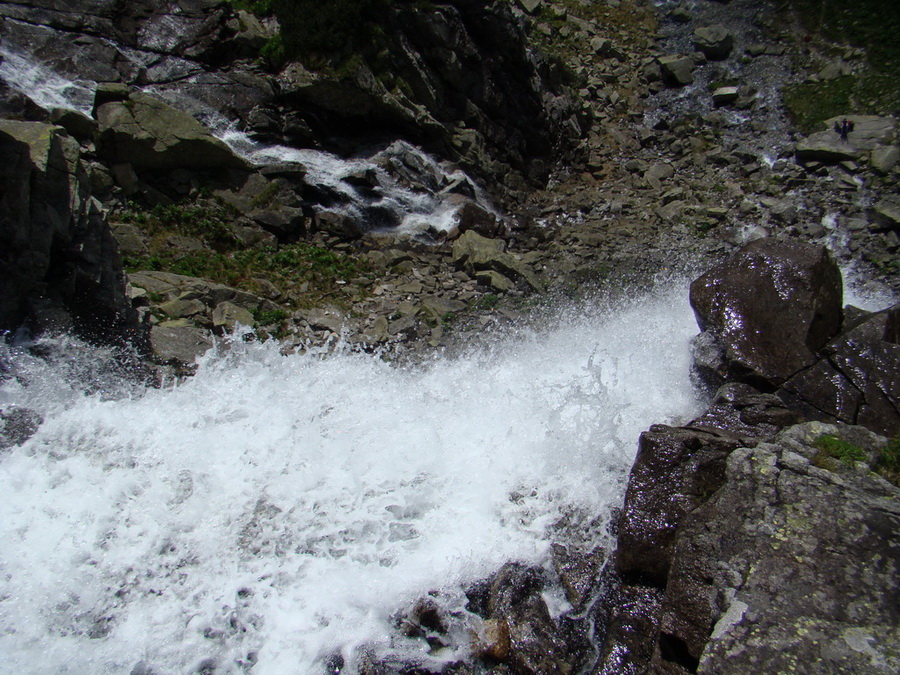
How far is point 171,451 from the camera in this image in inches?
285

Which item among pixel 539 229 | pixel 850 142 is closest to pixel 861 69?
pixel 850 142

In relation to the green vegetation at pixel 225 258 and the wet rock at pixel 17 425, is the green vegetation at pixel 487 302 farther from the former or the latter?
the wet rock at pixel 17 425

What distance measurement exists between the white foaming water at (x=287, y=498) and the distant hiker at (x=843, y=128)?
10.8m

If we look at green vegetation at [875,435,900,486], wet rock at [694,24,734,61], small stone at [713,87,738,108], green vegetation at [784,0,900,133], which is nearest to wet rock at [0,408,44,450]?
green vegetation at [875,435,900,486]

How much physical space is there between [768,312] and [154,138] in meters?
12.0

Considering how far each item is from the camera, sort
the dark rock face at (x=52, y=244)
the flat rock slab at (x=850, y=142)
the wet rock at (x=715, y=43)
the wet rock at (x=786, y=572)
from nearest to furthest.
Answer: the wet rock at (x=786, y=572)
the dark rock face at (x=52, y=244)
the flat rock slab at (x=850, y=142)
the wet rock at (x=715, y=43)

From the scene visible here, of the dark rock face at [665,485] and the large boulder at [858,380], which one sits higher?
the large boulder at [858,380]

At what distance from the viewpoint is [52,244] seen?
7.23 meters

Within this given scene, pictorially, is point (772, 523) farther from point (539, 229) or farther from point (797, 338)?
point (539, 229)

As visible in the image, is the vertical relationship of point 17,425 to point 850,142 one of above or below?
below

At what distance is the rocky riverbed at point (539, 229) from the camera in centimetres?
499

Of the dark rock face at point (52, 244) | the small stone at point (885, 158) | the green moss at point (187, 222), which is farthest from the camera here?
the small stone at point (885, 158)

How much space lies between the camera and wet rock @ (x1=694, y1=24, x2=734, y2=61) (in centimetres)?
1944

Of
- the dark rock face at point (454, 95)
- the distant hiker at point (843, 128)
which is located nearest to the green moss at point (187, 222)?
the dark rock face at point (454, 95)
